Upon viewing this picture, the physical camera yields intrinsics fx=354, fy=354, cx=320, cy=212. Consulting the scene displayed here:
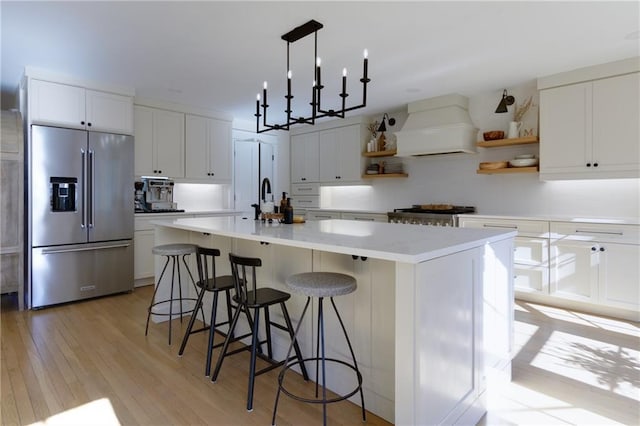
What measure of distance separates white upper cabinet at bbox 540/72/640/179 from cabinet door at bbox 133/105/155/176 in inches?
192

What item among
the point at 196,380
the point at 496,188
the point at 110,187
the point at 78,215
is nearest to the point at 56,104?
the point at 110,187

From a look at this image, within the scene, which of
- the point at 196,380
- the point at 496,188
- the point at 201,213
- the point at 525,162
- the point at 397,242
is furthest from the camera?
the point at 201,213

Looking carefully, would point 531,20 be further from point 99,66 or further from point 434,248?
point 99,66

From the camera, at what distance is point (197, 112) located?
17.5 ft

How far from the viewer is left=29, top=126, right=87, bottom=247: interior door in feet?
12.1

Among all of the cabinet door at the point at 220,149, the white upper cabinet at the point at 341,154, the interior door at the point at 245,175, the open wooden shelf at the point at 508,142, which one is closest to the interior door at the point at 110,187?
the cabinet door at the point at 220,149

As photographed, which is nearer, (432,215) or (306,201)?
(432,215)

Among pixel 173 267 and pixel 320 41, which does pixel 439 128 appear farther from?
pixel 173 267

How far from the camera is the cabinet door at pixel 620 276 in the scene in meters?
3.26

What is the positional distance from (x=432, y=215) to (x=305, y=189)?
9.01ft

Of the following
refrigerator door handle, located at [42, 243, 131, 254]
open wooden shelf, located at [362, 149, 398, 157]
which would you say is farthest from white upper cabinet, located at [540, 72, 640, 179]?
refrigerator door handle, located at [42, 243, 131, 254]

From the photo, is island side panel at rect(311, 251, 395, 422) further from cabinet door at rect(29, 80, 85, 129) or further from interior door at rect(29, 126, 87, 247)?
cabinet door at rect(29, 80, 85, 129)

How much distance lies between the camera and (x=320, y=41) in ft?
9.96

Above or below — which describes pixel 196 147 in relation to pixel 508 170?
above
